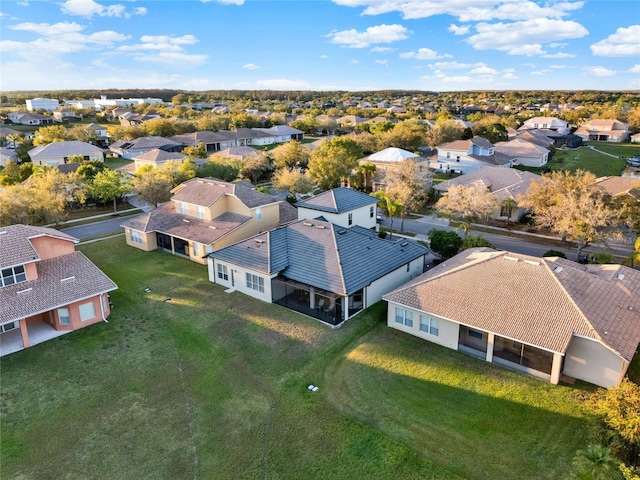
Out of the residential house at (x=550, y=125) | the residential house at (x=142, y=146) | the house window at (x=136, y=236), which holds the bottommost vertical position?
the house window at (x=136, y=236)

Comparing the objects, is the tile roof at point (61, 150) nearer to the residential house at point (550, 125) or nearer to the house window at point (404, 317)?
the house window at point (404, 317)

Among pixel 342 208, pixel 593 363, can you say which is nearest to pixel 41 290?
pixel 342 208

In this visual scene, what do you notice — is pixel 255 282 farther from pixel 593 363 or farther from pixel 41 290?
pixel 593 363

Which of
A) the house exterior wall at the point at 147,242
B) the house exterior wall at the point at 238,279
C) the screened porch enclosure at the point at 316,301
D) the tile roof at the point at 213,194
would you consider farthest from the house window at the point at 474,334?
the house exterior wall at the point at 147,242

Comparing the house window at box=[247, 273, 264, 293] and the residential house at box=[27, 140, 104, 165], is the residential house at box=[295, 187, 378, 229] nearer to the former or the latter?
the house window at box=[247, 273, 264, 293]

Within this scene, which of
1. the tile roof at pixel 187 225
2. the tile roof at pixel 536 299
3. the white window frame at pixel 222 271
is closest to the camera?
the tile roof at pixel 536 299

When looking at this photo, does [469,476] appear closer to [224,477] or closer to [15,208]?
[224,477]
